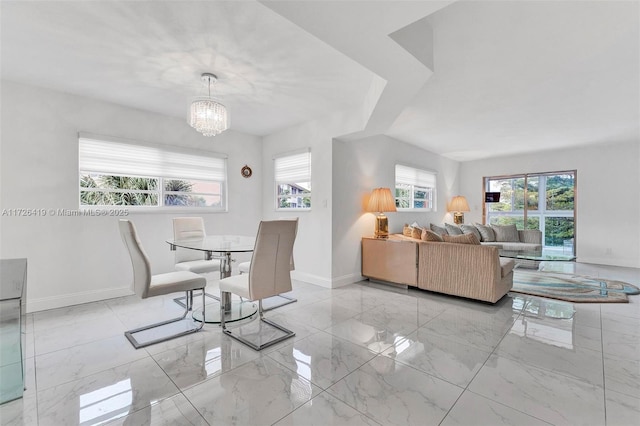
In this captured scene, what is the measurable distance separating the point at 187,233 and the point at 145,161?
1140 mm

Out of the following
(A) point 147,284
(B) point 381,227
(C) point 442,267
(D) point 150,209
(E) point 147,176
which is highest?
(E) point 147,176

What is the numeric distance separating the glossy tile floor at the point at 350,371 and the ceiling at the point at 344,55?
7.14 ft

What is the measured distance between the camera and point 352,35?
1748 millimetres

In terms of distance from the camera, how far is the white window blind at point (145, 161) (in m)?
3.43

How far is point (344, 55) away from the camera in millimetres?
2377

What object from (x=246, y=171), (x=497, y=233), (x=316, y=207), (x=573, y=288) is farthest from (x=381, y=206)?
(x=497, y=233)

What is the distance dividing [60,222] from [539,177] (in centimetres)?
870

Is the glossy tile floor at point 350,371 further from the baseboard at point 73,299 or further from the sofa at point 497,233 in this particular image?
the sofa at point 497,233

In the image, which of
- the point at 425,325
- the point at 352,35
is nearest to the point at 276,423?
the point at 425,325

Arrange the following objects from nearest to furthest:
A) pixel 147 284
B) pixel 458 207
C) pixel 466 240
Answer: pixel 147 284 → pixel 466 240 → pixel 458 207

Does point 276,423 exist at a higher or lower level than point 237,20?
lower

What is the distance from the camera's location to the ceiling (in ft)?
5.98

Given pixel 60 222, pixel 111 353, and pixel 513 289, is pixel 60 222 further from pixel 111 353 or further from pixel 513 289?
pixel 513 289

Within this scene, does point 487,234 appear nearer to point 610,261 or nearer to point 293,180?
point 610,261
